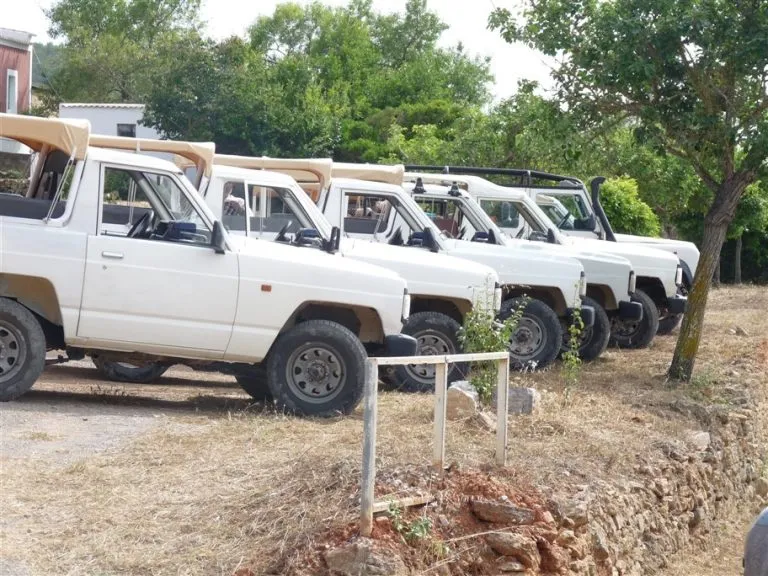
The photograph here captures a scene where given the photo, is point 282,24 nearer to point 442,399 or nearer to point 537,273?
point 537,273

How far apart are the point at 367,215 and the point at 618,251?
5.13 metres

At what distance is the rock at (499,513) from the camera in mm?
7094

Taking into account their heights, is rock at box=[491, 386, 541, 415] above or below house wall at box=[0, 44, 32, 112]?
below

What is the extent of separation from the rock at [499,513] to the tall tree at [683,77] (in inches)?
282

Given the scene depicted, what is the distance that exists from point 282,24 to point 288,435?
215ft

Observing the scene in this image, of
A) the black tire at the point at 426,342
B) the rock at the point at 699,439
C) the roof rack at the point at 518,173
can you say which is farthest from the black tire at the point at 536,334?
the roof rack at the point at 518,173

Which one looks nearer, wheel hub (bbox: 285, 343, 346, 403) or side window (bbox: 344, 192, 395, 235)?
wheel hub (bbox: 285, 343, 346, 403)

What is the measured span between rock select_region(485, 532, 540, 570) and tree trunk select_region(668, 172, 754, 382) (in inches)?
289

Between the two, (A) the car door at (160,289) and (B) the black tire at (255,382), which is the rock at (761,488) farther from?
(A) the car door at (160,289)

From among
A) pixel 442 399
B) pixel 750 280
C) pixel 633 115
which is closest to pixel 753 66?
pixel 633 115

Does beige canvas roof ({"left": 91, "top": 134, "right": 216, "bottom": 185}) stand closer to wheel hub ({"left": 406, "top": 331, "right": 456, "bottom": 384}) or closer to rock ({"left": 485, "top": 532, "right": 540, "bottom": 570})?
wheel hub ({"left": 406, "top": 331, "right": 456, "bottom": 384})

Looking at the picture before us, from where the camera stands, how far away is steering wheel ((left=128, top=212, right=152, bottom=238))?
10.5 metres

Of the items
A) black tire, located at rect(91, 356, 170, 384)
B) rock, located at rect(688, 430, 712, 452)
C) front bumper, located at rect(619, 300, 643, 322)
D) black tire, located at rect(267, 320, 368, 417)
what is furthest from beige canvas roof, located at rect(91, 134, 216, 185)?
front bumper, located at rect(619, 300, 643, 322)

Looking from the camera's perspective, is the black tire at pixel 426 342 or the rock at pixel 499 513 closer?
the rock at pixel 499 513
